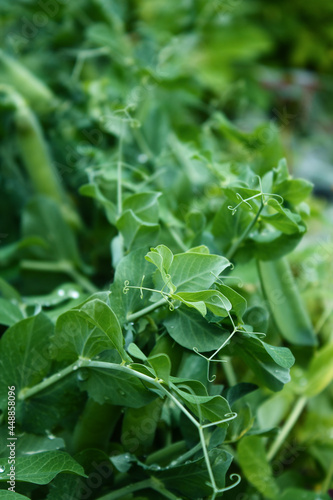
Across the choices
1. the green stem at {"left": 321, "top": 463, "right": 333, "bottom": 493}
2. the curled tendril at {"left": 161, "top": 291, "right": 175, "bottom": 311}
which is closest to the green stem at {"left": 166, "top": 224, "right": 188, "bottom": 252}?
the curled tendril at {"left": 161, "top": 291, "right": 175, "bottom": 311}

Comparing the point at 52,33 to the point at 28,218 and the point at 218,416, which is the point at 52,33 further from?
the point at 218,416

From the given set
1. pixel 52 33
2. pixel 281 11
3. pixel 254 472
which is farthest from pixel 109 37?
pixel 281 11

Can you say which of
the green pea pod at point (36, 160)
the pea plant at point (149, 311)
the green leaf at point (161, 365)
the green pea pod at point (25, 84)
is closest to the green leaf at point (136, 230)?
the pea plant at point (149, 311)

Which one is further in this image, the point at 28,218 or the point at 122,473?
the point at 28,218

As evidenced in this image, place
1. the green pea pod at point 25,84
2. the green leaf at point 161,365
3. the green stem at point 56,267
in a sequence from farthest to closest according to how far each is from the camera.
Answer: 1. the green pea pod at point 25,84
2. the green stem at point 56,267
3. the green leaf at point 161,365

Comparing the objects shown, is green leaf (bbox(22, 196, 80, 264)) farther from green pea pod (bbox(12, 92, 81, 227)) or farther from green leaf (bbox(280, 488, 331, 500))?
green leaf (bbox(280, 488, 331, 500))

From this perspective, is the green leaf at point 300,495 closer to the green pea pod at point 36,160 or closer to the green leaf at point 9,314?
the green leaf at point 9,314

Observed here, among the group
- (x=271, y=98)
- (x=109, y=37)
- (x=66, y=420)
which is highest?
(x=109, y=37)

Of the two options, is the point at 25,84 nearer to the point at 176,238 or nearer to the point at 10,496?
the point at 176,238
